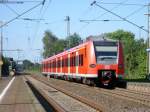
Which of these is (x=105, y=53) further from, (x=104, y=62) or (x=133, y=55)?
(x=133, y=55)

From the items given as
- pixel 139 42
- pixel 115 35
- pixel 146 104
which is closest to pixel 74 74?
pixel 146 104

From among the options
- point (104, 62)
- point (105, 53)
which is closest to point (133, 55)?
point (105, 53)

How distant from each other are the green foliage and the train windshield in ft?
97.6

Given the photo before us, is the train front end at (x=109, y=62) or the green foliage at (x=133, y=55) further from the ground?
the green foliage at (x=133, y=55)

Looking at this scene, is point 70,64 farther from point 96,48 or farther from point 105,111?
point 105,111

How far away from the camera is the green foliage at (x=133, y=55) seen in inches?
2893

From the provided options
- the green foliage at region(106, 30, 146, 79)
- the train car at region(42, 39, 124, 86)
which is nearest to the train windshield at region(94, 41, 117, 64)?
the train car at region(42, 39, 124, 86)

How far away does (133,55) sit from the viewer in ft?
351

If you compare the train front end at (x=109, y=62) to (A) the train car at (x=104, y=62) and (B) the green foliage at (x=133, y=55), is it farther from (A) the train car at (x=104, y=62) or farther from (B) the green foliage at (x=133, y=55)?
(B) the green foliage at (x=133, y=55)

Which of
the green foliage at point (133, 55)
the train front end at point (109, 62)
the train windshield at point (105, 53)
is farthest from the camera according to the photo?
the green foliage at point (133, 55)

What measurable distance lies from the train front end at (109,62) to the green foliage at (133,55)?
97.1ft

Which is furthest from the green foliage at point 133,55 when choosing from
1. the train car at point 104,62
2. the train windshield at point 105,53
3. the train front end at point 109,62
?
the train windshield at point 105,53

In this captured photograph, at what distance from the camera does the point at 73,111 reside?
1658 centimetres

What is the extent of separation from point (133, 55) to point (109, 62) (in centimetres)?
7693
